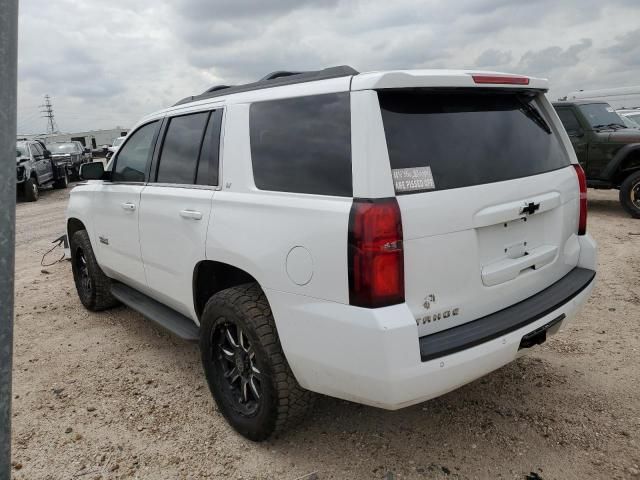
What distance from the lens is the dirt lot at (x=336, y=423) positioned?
2592mm

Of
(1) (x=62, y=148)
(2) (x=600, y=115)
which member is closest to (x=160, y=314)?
(2) (x=600, y=115)

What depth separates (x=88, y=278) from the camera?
4.98 m

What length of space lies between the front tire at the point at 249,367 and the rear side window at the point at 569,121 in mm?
8706

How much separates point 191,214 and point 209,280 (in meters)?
0.45

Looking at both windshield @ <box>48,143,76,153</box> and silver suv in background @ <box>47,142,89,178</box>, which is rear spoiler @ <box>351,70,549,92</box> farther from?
windshield @ <box>48,143,76,153</box>

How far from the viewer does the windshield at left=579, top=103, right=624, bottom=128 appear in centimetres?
938

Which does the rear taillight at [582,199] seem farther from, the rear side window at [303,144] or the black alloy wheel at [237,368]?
the black alloy wheel at [237,368]

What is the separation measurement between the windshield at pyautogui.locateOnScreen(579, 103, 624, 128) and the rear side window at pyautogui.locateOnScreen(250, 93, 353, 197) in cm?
869

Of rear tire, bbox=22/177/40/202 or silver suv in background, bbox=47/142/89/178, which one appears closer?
rear tire, bbox=22/177/40/202

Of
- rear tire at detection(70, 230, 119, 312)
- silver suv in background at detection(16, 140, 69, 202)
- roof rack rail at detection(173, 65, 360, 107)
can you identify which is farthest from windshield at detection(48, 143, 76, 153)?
roof rack rail at detection(173, 65, 360, 107)

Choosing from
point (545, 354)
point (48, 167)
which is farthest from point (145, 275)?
point (48, 167)

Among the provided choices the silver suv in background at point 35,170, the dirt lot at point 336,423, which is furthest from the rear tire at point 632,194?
the silver suv in background at point 35,170

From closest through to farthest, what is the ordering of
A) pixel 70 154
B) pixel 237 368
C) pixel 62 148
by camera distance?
pixel 237 368 → pixel 70 154 → pixel 62 148

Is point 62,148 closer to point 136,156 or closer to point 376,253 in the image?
point 136,156
